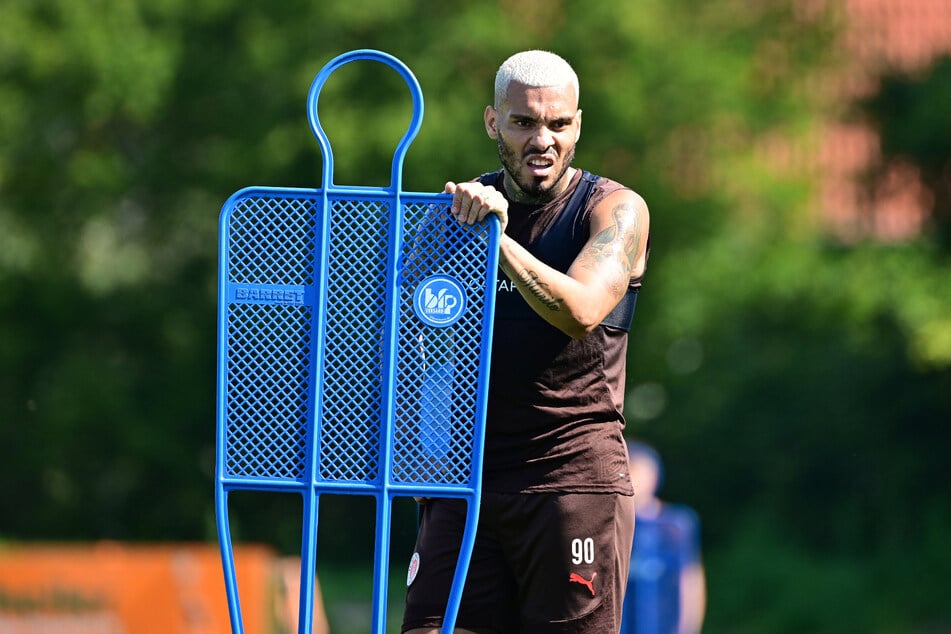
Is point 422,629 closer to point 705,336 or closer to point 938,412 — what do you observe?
point 938,412

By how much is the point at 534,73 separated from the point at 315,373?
0.93 metres

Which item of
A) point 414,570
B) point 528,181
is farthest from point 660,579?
point 528,181

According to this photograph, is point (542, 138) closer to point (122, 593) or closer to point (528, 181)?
point (528, 181)

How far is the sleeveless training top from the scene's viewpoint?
4.02 m

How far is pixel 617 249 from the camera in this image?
3.86 meters

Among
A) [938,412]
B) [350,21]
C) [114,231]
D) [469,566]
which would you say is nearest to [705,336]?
[938,412]

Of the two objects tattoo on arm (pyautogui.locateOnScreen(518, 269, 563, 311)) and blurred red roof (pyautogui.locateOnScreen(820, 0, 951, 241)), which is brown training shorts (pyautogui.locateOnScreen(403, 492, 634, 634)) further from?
blurred red roof (pyautogui.locateOnScreen(820, 0, 951, 241))

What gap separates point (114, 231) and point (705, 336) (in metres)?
6.51

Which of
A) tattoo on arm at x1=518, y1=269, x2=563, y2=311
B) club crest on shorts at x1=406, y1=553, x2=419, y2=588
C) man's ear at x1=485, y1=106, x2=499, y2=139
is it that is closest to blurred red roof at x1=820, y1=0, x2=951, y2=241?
man's ear at x1=485, y1=106, x2=499, y2=139

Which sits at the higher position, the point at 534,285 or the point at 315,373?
the point at 534,285

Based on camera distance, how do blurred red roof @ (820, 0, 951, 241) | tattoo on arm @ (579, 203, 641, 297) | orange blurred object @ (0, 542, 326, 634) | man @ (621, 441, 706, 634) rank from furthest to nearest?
blurred red roof @ (820, 0, 951, 241)
orange blurred object @ (0, 542, 326, 634)
man @ (621, 441, 706, 634)
tattoo on arm @ (579, 203, 641, 297)

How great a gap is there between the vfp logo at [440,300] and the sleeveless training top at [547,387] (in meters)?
0.34

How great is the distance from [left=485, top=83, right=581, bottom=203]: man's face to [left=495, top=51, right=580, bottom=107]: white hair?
1 cm

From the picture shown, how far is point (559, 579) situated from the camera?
13.3 ft
